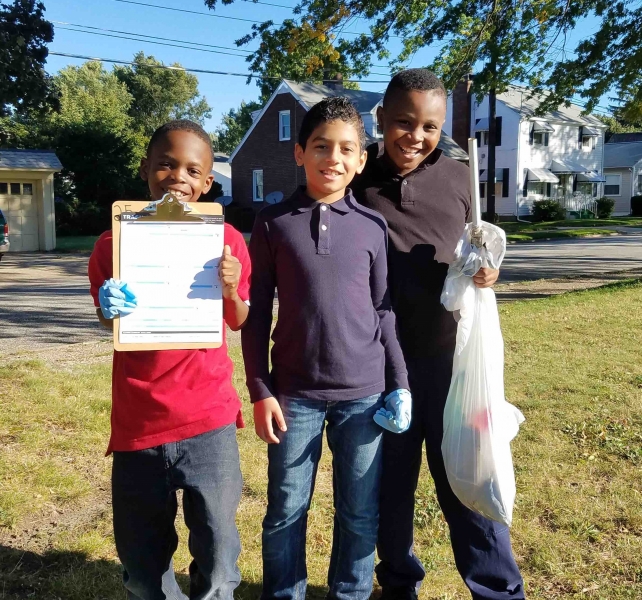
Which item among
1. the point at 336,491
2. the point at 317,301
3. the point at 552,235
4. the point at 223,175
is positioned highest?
the point at 223,175

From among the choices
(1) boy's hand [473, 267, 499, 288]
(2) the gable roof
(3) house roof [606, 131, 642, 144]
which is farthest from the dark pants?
(3) house roof [606, 131, 642, 144]

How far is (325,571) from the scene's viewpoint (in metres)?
3.15

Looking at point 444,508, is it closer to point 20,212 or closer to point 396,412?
point 396,412

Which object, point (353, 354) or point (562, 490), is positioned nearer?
point (353, 354)

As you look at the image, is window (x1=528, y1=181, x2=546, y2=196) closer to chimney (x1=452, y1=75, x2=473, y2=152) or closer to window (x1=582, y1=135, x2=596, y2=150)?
chimney (x1=452, y1=75, x2=473, y2=152)

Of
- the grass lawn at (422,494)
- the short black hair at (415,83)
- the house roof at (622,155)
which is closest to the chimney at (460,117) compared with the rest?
the house roof at (622,155)

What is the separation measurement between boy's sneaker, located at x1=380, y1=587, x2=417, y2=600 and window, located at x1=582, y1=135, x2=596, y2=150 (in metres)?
44.9

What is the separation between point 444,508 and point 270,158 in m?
31.4

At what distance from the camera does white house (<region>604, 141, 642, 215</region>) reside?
4684 centimetres

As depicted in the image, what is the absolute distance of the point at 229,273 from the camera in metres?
2.22

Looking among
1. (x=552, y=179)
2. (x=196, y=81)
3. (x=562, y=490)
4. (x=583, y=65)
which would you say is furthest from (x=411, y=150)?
(x=196, y=81)

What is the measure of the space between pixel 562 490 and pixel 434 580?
45.4 inches

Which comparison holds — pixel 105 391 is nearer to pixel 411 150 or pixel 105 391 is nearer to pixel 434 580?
pixel 434 580

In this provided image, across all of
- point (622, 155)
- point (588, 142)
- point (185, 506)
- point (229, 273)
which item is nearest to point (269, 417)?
point (185, 506)
